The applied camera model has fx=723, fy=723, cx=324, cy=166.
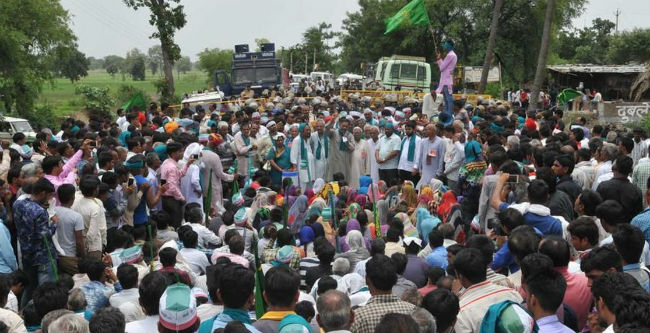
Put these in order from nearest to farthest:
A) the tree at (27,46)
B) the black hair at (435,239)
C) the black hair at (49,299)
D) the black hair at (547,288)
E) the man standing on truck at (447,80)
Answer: the black hair at (547,288), the black hair at (49,299), the black hair at (435,239), the man standing on truck at (447,80), the tree at (27,46)

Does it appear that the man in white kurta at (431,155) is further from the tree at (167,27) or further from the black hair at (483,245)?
the tree at (167,27)

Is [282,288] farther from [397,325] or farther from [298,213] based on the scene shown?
[298,213]

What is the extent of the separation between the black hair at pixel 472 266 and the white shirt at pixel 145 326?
2066mm

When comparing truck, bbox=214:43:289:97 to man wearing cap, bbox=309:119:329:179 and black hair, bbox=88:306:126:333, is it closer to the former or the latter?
man wearing cap, bbox=309:119:329:179

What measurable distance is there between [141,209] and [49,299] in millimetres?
4253

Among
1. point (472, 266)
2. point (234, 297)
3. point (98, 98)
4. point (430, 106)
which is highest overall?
point (472, 266)

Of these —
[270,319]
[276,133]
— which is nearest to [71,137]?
[276,133]

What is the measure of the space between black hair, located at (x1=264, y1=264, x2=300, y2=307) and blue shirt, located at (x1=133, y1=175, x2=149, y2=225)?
16.2 ft

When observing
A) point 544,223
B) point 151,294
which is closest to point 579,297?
point 544,223

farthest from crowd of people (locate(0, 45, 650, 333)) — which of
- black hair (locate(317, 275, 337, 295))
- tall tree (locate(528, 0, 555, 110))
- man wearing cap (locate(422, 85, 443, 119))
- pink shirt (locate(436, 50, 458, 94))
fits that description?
tall tree (locate(528, 0, 555, 110))

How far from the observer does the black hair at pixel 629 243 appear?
497cm

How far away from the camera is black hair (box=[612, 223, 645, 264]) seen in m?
4.97

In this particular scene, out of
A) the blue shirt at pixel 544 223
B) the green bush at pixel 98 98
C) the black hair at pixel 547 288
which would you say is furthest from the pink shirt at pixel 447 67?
the green bush at pixel 98 98

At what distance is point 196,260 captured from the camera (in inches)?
280
